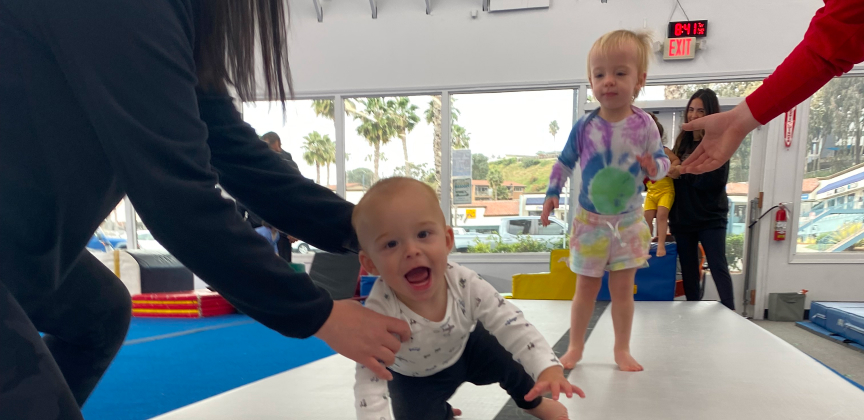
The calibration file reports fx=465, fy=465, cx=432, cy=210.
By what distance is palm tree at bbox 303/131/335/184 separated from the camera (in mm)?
5367

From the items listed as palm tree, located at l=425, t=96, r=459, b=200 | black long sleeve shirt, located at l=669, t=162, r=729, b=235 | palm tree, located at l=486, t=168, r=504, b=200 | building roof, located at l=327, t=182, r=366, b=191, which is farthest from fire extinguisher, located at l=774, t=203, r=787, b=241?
building roof, located at l=327, t=182, r=366, b=191

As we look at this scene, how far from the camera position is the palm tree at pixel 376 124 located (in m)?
5.10

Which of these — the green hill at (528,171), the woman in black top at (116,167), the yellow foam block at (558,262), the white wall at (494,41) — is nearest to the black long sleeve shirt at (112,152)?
the woman in black top at (116,167)

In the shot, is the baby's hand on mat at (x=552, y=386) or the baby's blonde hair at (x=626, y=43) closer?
the baby's hand on mat at (x=552, y=386)

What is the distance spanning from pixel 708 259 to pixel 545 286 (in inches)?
40.8

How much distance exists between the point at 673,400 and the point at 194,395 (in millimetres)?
1904

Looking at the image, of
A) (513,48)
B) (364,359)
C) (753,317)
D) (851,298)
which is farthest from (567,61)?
(364,359)

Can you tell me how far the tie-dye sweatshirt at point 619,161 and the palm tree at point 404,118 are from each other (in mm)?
3408

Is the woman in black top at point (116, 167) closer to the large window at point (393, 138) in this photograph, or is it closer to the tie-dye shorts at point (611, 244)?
the tie-dye shorts at point (611, 244)

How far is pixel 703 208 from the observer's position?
2.87 metres

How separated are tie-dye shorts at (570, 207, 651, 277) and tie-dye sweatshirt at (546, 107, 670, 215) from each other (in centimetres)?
4

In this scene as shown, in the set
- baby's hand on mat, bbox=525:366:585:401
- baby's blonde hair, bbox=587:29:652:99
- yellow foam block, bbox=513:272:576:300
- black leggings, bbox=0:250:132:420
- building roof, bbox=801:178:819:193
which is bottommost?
yellow foam block, bbox=513:272:576:300

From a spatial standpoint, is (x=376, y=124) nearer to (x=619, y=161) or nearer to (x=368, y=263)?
(x=619, y=161)

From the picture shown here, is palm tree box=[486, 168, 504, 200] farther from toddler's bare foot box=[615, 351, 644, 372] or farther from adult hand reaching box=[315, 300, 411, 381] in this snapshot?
adult hand reaching box=[315, 300, 411, 381]
